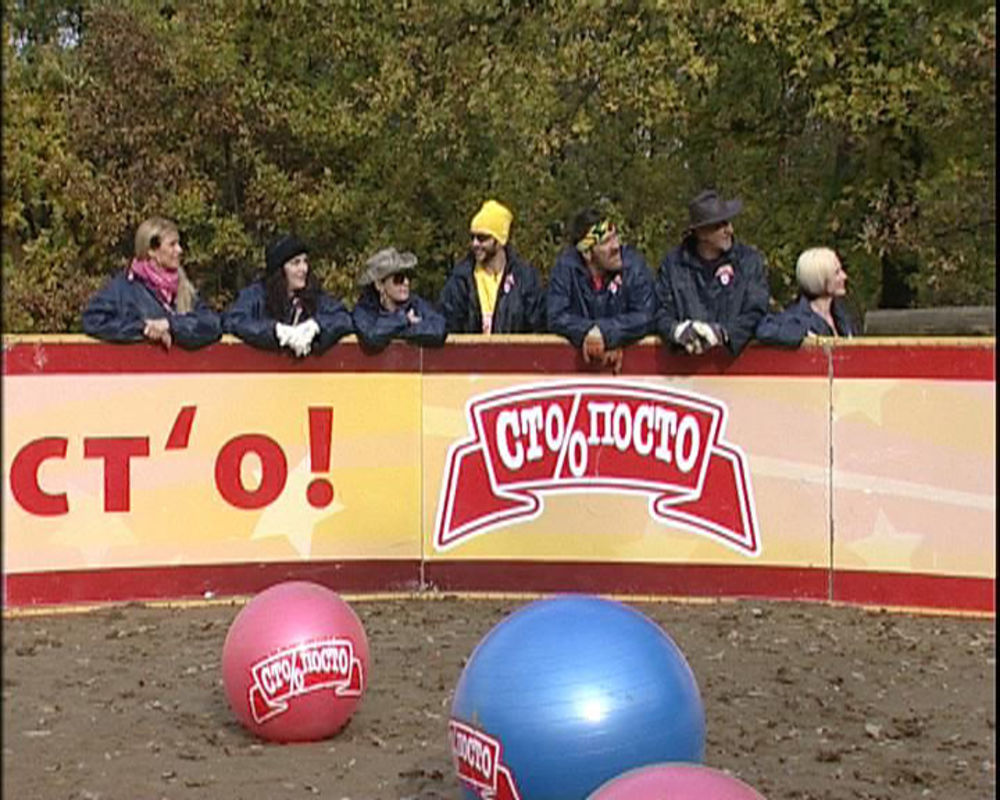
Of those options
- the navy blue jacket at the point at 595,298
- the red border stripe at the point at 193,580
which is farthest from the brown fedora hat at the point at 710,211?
the red border stripe at the point at 193,580

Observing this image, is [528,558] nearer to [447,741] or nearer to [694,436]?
[694,436]

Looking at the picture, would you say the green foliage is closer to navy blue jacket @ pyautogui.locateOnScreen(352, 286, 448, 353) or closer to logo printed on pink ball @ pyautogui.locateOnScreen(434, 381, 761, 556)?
logo printed on pink ball @ pyautogui.locateOnScreen(434, 381, 761, 556)

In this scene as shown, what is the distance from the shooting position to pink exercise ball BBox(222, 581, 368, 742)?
6688 mm

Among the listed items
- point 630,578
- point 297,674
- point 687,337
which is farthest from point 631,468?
point 297,674

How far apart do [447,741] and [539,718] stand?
2072mm

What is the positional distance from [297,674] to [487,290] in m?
4.53

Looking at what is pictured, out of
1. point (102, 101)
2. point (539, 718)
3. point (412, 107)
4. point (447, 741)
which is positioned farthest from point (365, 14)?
point (539, 718)

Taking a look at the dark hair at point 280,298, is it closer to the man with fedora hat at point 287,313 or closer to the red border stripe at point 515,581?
the man with fedora hat at point 287,313

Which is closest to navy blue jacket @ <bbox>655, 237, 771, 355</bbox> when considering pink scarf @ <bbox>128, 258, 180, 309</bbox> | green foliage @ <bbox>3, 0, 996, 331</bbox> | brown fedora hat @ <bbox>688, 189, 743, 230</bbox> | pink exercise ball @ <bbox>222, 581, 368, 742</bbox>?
brown fedora hat @ <bbox>688, 189, 743, 230</bbox>

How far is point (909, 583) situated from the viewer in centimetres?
1007

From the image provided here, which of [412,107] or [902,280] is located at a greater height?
[412,107]

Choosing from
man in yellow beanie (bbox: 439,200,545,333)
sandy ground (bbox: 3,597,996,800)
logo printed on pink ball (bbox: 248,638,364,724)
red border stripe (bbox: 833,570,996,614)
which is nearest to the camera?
sandy ground (bbox: 3,597,996,800)

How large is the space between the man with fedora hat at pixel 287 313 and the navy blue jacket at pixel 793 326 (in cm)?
263

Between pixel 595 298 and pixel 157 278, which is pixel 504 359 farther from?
pixel 157 278
